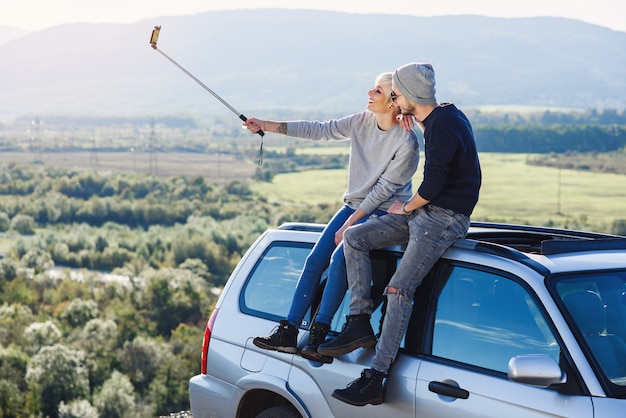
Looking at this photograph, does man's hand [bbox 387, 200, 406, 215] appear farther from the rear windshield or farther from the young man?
the rear windshield

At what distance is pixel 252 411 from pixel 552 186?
4309 inches

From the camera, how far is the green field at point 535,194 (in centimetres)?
9506

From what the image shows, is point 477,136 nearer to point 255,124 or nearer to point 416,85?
point 255,124

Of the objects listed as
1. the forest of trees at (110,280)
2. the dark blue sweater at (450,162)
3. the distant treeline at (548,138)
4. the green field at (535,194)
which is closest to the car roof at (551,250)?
the dark blue sweater at (450,162)

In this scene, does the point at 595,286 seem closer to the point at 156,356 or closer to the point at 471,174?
the point at 471,174

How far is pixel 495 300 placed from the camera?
4191 mm

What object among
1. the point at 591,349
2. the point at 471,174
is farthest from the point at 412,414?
the point at 471,174

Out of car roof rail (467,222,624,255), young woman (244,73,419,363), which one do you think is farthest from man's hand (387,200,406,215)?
car roof rail (467,222,624,255)

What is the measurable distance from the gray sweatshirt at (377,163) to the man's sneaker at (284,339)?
768mm

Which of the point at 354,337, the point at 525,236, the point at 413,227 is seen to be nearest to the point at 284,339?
the point at 354,337

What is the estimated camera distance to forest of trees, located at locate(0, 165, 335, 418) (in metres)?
51.2

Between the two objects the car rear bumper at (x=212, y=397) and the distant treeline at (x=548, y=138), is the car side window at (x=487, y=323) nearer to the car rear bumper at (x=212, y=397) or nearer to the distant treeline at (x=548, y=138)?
the car rear bumper at (x=212, y=397)

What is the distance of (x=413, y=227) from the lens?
4605mm

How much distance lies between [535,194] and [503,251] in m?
112
